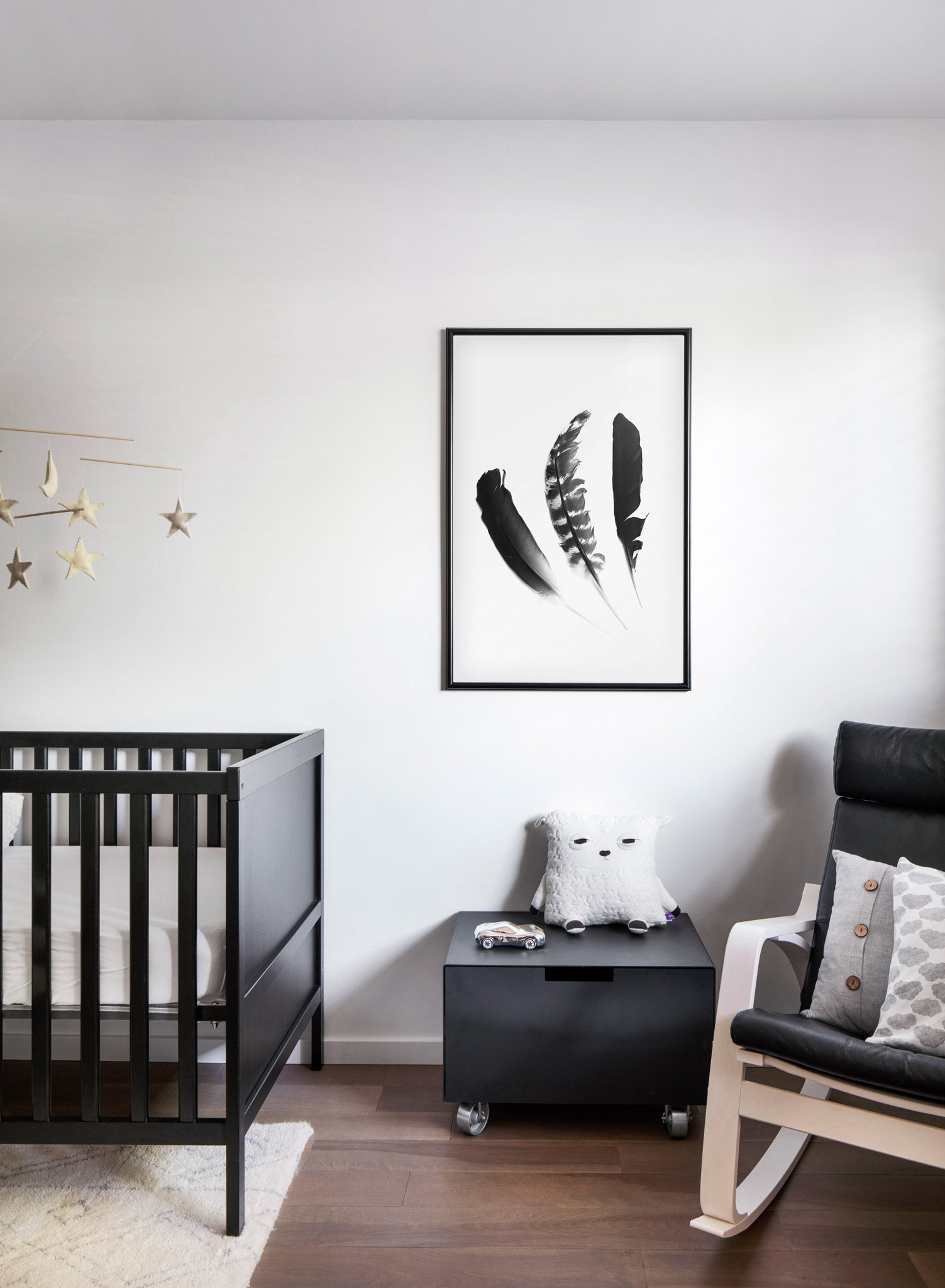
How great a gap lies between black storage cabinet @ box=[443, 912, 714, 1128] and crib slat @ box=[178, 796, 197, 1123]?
56 centimetres

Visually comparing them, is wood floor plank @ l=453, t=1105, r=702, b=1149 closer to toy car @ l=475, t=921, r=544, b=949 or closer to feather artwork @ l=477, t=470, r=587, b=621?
toy car @ l=475, t=921, r=544, b=949

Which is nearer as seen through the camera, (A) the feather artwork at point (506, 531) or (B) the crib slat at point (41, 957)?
(B) the crib slat at point (41, 957)

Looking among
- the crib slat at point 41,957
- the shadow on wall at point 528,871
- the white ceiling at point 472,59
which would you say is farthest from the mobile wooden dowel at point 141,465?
the shadow on wall at point 528,871

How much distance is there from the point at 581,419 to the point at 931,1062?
1644mm

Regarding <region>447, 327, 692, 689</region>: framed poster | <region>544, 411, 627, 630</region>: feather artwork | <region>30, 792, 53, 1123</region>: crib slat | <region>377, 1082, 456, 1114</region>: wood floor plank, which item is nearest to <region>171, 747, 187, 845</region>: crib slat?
<region>30, 792, 53, 1123</region>: crib slat

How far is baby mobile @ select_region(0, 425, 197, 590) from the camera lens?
2.03 meters

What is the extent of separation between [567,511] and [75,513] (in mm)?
1227

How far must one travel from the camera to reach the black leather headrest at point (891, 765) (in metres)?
1.96

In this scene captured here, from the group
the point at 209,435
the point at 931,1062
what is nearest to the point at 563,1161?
the point at 931,1062

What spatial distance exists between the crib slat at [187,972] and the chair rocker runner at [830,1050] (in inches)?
37.9

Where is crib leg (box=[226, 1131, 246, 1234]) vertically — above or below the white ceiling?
below

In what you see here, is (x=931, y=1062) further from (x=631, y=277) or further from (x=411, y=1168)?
(x=631, y=277)

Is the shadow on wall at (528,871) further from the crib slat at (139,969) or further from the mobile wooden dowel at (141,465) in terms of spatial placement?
the mobile wooden dowel at (141,465)

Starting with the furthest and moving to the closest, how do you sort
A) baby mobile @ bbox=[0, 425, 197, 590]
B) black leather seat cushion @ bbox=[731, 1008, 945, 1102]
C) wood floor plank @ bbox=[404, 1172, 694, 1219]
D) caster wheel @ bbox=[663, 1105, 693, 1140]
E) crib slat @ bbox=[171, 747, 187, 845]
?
crib slat @ bbox=[171, 747, 187, 845] → baby mobile @ bbox=[0, 425, 197, 590] → caster wheel @ bbox=[663, 1105, 693, 1140] → wood floor plank @ bbox=[404, 1172, 694, 1219] → black leather seat cushion @ bbox=[731, 1008, 945, 1102]
